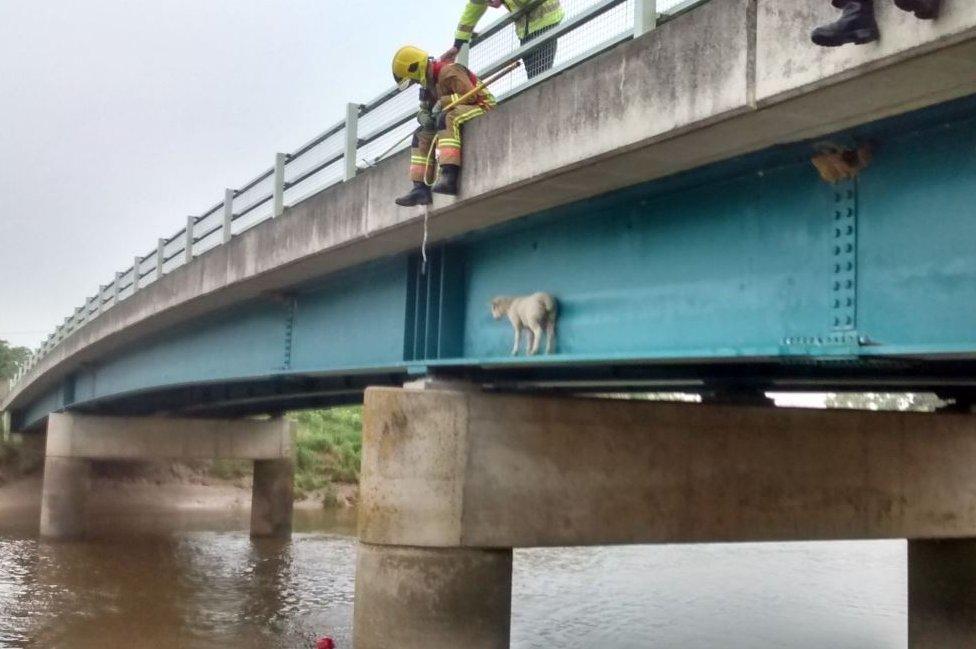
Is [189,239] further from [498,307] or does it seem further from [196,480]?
[196,480]

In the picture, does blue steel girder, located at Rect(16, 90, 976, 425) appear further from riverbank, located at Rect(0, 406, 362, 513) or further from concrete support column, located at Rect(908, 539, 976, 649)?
riverbank, located at Rect(0, 406, 362, 513)

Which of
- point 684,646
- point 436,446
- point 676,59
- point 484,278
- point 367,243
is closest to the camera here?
point 676,59

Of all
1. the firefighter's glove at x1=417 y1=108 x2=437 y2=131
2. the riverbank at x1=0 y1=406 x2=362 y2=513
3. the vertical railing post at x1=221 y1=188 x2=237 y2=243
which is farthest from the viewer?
the riverbank at x1=0 y1=406 x2=362 y2=513

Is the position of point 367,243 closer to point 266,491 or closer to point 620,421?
point 620,421

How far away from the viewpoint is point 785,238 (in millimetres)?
6230

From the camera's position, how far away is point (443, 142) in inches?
321

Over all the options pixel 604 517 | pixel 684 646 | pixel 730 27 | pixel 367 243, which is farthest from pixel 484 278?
pixel 684 646

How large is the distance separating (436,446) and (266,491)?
21.0 meters

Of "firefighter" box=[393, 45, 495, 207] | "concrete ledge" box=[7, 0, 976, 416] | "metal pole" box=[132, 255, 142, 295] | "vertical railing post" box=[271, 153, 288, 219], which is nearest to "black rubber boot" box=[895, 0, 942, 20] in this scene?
"concrete ledge" box=[7, 0, 976, 416]

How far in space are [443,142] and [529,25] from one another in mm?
1182

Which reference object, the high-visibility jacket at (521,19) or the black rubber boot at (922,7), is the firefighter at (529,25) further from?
the black rubber boot at (922,7)

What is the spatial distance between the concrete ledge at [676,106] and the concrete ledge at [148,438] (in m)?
19.4

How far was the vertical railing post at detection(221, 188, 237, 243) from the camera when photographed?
1469cm

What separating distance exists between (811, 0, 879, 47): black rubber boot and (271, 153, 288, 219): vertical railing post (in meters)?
8.77
